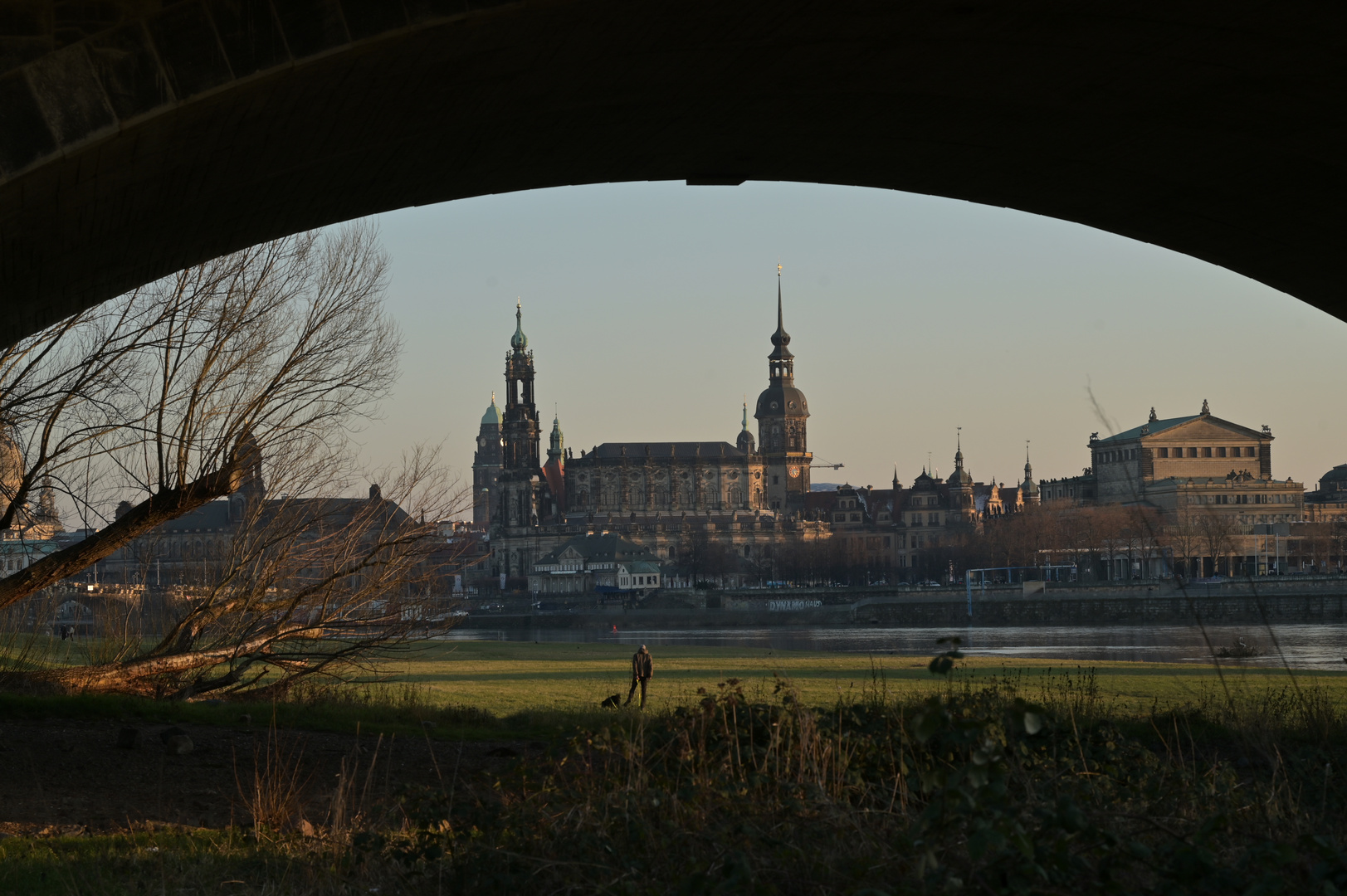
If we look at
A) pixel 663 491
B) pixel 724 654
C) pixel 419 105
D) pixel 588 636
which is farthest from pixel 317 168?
pixel 663 491

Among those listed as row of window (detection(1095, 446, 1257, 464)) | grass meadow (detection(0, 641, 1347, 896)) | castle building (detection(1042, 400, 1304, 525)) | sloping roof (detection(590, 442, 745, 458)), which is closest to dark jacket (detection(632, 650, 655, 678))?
grass meadow (detection(0, 641, 1347, 896))

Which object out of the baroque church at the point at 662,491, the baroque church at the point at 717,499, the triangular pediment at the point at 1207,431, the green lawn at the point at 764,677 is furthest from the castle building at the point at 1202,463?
the green lawn at the point at 764,677

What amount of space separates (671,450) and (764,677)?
513 feet

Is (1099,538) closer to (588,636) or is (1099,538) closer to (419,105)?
(588,636)

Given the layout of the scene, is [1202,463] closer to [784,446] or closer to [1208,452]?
[1208,452]

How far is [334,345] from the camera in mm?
15883

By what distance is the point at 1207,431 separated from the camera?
136 m

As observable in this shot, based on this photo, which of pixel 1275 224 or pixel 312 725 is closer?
pixel 1275 224

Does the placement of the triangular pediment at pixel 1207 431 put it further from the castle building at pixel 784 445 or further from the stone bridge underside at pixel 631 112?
the stone bridge underside at pixel 631 112

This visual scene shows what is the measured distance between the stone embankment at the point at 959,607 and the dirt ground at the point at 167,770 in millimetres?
38866

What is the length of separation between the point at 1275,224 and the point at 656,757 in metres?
5.60

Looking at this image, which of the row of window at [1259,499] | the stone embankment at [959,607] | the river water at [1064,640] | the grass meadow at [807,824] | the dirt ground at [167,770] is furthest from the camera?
the row of window at [1259,499]

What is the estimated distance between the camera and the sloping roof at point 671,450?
561 feet

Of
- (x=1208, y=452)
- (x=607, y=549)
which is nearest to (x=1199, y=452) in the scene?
(x=1208, y=452)
